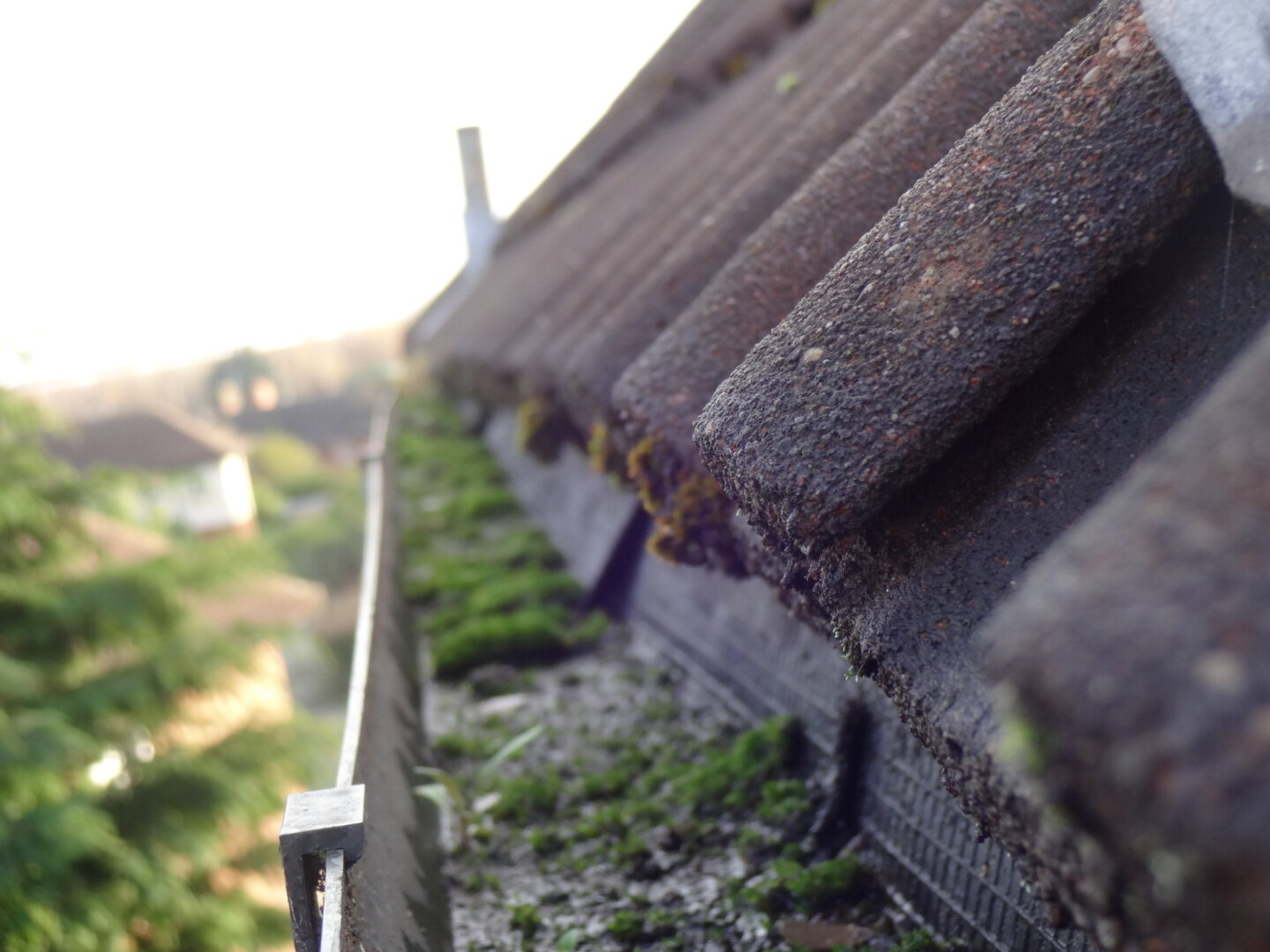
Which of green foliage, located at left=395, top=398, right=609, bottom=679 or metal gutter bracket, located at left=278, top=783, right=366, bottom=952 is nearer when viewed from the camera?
metal gutter bracket, located at left=278, top=783, right=366, bottom=952

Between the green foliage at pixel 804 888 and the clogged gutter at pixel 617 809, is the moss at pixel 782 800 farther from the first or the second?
the green foliage at pixel 804 888

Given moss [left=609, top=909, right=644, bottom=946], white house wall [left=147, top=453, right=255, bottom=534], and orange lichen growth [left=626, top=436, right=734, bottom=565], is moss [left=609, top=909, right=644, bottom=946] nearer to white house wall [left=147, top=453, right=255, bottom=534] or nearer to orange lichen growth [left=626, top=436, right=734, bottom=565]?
orange lichen growth [left=626, top=436, right=734, bottom=565]

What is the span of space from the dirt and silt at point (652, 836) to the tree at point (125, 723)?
160 inches

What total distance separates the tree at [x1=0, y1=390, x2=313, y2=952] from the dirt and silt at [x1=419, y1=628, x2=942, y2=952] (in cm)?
407

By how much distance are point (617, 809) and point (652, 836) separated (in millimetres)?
159

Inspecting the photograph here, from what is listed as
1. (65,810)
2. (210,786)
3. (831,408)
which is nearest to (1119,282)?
(831,408)

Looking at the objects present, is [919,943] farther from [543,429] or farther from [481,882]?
[543,429]

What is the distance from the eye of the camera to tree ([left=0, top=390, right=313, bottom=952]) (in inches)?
236

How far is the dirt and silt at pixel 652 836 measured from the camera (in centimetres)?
181

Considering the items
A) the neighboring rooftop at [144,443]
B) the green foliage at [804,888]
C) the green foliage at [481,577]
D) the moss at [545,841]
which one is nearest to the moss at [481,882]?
the moss at [545,841]

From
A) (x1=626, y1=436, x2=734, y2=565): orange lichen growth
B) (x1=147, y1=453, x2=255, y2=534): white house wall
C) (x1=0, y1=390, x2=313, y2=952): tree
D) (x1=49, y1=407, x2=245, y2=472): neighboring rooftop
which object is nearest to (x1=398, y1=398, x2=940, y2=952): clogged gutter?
(x1=626, y1=436, x2=734, y2=565): orange lichen growth

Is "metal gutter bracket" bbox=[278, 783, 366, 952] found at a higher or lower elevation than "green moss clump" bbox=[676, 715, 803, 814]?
lower

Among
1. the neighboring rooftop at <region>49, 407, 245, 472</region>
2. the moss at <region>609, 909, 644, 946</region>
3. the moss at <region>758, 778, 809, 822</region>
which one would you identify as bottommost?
the moss at <region>609, 909, 644, 946</region>

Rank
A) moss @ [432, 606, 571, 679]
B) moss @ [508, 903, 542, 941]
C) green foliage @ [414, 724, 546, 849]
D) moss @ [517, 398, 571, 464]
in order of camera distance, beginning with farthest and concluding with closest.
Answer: moss @ [517, 398, 571, 464] < moss @ [432, 606, 571, 679] < green foliage @ [414, 724, 546, 849] < moss @ [508, 903, 542, 941]
